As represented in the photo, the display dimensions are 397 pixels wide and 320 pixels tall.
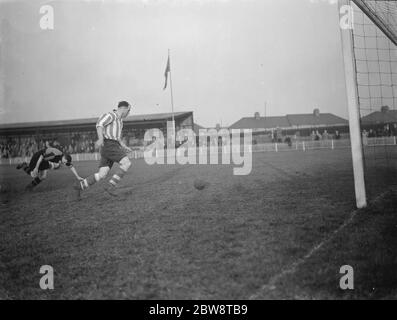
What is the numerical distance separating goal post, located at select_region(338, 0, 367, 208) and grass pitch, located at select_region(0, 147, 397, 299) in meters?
0.38

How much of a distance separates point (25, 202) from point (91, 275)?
4.95 meters

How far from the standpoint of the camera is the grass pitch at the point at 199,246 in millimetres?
2660

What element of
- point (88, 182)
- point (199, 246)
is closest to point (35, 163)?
point (88, 182)

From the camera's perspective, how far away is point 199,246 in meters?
3.55

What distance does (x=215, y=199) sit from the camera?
251 inches

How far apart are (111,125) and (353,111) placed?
15.4ft

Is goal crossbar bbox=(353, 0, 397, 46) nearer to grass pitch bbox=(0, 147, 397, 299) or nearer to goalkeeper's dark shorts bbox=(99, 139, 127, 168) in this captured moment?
grass pitch bbox=(0, 147, 397, 299)

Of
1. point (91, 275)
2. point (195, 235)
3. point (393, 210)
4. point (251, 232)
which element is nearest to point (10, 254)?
point (91, 275)

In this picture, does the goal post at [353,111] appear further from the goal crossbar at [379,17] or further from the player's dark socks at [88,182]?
the player's dark socks at [88,182]

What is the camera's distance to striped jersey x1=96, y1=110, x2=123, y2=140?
21.6 feet

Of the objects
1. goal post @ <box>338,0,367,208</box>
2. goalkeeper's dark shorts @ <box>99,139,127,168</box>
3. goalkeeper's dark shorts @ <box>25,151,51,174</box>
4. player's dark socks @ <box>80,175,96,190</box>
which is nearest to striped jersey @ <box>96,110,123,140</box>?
goalkeeper's dark shorts @ <box>99,139,127,168</box>
